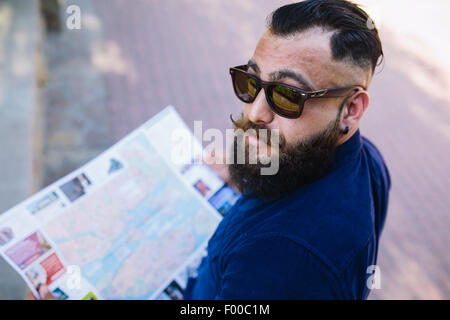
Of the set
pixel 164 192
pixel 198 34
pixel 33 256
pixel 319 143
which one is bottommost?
pixel 33 256

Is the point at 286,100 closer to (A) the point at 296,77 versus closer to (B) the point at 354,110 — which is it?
(A) the point at 296,77

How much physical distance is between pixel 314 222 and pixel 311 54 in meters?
0.59

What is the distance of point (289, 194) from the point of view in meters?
1.34

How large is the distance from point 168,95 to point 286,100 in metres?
2.59

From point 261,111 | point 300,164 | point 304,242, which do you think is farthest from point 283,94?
point 304,242

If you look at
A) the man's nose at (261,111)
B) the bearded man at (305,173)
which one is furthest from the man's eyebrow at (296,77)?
the man's nose at (261,111)

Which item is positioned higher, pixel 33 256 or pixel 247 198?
pixel 247 198

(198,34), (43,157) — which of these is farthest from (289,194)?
(198,34)

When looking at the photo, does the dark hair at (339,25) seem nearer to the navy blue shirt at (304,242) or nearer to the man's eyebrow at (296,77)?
the man's eyebrow at (296,77)

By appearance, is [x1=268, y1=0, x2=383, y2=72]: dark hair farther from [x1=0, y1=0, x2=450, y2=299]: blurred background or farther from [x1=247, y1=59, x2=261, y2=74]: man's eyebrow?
[x1=0, y1=0, x2=450, y2=299]: blurred background

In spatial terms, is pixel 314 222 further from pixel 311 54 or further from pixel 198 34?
pixel 198 34

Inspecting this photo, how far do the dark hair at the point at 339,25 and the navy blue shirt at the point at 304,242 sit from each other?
0.33 meters

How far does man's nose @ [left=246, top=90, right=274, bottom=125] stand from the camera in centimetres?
137

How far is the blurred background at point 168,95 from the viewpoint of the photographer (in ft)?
9.35
